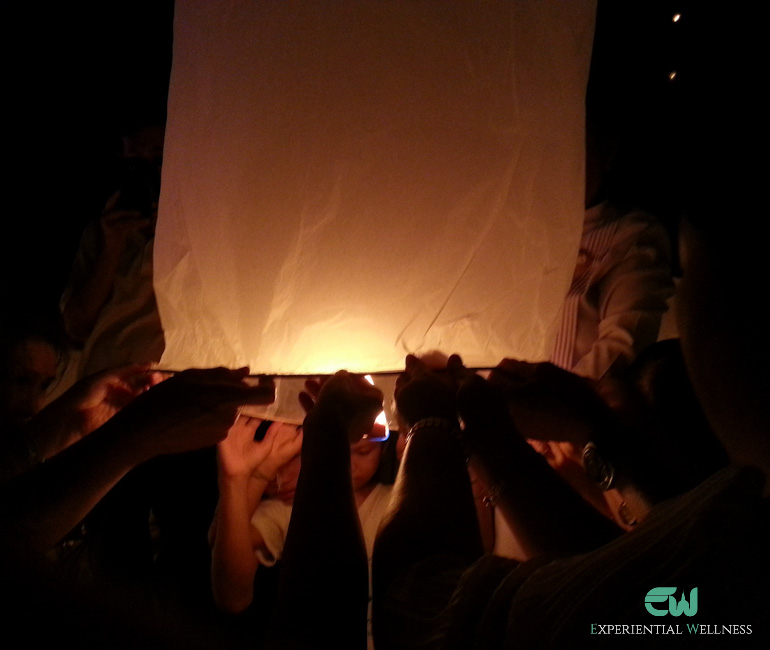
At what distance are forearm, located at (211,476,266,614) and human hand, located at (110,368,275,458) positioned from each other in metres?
0.48

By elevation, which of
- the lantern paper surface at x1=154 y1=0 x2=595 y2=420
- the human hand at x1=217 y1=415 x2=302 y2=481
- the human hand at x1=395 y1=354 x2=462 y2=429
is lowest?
the human hand at x1=217 y1=415 x2=302 y2=481

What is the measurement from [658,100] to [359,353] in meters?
0.88

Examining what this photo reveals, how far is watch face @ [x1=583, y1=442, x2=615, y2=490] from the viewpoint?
559 mm

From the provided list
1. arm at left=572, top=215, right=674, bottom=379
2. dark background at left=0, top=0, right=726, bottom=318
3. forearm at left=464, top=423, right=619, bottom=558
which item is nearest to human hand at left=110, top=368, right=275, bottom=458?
forearm at left=464, top=423, right=619, bottom=558

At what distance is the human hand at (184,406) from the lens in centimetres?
54

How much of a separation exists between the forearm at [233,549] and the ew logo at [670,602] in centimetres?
86

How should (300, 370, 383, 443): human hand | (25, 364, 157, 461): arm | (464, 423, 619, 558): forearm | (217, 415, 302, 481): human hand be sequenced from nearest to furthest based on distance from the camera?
(464, 423, 619, 558): forearm < (300, 370, 383, 443): human hand < (25, 364, 157, 461): arm < (217, 415, 302, 481): human hand

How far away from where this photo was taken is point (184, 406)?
549 mm

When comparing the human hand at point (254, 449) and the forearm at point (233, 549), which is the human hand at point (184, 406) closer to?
the human hand at point (254, 449)

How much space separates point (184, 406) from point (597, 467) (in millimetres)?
465

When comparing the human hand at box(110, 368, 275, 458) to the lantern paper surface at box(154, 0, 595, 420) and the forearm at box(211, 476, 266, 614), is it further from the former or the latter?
the forearm at box(211, 476, 266, 614)

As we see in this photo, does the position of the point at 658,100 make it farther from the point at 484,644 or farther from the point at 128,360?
the point at 128,360

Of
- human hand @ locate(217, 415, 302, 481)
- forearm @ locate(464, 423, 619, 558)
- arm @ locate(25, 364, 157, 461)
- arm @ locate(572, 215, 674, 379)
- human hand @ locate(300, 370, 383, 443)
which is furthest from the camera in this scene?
human hand @ locate(217, 415, 302, 481)

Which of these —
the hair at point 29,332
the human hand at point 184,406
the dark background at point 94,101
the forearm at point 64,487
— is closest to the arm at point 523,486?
the human hand at point 184,406
